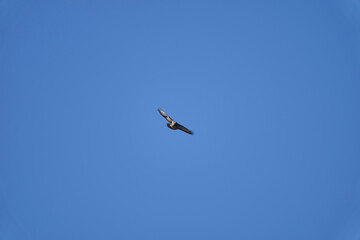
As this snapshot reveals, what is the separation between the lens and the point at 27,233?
85.8 metres

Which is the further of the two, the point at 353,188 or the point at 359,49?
the point at 353,188

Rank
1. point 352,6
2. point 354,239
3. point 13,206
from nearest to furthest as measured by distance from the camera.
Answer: point 352,6 → point 354,239 → point 13,206

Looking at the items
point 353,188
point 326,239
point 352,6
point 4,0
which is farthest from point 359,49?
point 4,0

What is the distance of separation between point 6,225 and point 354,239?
77.1 meters

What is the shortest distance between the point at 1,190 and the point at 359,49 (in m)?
94.4

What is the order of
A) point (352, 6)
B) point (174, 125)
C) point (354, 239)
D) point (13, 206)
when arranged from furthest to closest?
1. point (13, 206)
2. point (354, 239)
3. point (352, 6)
4. point (174, 125)

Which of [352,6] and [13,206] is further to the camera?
[13,206]

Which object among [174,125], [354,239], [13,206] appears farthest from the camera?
[13,206]

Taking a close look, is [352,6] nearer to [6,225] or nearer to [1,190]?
[6,225]

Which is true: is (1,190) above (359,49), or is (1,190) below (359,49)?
below

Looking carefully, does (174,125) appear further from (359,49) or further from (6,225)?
(6,225)

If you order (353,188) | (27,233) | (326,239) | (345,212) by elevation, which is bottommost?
(27,233)

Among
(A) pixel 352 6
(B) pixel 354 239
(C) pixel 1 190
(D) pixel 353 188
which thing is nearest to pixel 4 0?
(C) pixel 1 190

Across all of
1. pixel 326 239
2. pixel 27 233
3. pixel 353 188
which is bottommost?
pixel 27 233
